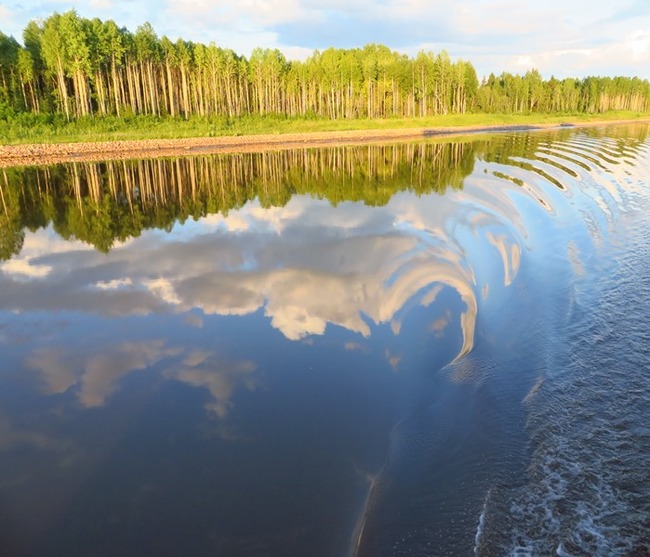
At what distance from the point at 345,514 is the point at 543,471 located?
2623 millimetres

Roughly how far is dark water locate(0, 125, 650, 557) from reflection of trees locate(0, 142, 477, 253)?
9.05 ft

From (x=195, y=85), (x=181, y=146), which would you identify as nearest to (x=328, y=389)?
(x=181, y=146)

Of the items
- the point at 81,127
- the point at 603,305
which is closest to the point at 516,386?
the point at 603,305

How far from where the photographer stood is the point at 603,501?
20.1ft

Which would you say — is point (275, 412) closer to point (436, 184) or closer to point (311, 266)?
point (311, 266)

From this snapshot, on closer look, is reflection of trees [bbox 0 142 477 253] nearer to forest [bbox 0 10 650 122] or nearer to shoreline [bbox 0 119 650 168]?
shoreline [bbox 0 119 650 168]

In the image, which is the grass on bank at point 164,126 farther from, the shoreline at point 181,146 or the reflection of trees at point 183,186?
the reflection of trees at point 183,186

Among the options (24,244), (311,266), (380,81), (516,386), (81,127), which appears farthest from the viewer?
(380,81)

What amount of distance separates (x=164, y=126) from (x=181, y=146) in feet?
41.5

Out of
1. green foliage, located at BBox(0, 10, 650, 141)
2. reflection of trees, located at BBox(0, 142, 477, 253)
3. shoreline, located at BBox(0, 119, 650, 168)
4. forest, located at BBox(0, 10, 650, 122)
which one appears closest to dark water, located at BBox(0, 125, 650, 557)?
reflection of trees, located at BBox(0, 142, 477, 253)

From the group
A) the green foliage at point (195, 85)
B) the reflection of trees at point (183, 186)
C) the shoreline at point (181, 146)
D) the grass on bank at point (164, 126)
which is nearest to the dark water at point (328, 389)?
the reflection of trees at point (183, 186)

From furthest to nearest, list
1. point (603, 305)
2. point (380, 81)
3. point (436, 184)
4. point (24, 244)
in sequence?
point (380, 81), point (436, 184), point (24, 244), point (603, 305)

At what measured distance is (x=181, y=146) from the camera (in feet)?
196

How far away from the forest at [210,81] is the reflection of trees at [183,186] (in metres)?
32.9
